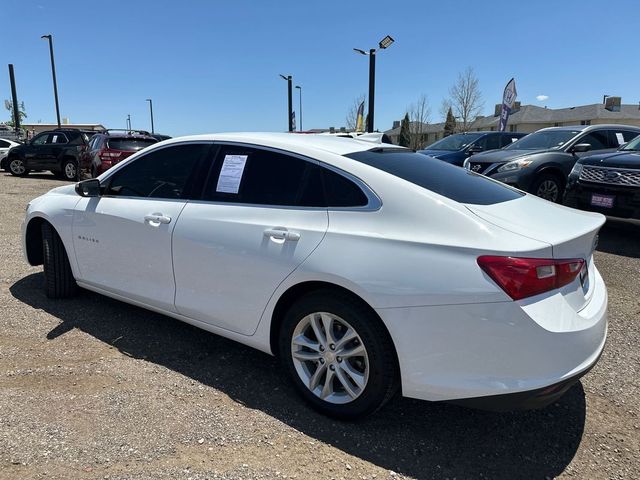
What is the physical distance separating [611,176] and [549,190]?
5.73ft

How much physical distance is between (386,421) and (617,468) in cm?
117

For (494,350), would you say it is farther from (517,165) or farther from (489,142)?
(489,142)

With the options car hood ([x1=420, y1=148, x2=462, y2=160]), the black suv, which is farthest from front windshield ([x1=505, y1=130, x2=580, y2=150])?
the black suv

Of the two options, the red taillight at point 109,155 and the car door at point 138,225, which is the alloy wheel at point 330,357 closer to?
the car door at point 138,225

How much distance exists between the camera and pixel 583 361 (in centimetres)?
230

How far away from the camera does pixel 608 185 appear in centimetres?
656

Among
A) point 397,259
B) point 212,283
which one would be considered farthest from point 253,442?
point 397,259

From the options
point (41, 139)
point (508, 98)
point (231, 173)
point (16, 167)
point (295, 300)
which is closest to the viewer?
point (295, 300)

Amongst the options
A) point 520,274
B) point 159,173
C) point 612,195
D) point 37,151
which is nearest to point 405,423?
point 520,274

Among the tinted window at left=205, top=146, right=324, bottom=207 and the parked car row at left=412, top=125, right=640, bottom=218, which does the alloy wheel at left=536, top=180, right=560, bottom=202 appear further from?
the tinted window at left=205, top=146, right=324, bottom=207

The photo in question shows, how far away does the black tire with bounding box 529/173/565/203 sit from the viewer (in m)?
8.16

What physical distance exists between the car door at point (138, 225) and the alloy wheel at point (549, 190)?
663 centimetres

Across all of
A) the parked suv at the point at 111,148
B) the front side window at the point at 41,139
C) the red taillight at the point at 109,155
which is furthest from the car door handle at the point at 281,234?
the front side window at the point at 41,139

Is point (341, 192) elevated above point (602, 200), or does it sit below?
above
